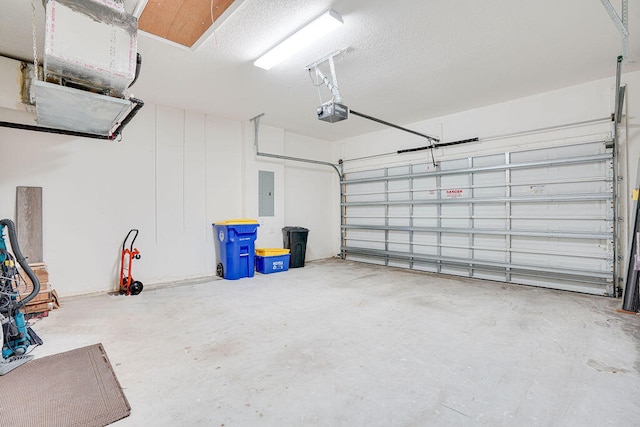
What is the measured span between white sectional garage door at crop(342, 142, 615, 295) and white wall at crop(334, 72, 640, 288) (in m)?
0.15

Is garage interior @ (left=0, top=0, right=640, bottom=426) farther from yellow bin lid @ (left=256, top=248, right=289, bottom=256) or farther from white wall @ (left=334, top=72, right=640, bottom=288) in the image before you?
yellow bin lid @ (left=256, top=248, right=289, bottom=256)

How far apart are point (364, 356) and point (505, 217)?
3.80 meters

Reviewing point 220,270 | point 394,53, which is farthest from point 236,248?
point 394,53

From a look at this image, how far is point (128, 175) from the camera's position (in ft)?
15.0

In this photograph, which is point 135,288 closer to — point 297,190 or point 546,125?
point 297,190

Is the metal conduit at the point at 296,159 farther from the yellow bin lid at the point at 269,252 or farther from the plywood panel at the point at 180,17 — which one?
the plywood panel at the point at 180,17

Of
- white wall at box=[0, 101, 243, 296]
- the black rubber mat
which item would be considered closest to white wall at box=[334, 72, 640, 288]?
white wall at box=[0, 101, 243, 296]

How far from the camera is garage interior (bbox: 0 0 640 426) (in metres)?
2.00

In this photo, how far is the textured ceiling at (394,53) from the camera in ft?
8.62

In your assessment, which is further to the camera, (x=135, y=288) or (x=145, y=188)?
(x=145, y=188)

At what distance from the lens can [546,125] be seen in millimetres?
4461

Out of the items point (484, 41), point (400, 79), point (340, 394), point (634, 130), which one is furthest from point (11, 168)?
point (634, 130)

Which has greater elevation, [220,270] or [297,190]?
[297,190]

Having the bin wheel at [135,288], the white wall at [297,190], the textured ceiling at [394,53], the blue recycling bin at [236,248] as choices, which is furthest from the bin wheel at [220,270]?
the textured ceiling at [394,53]
